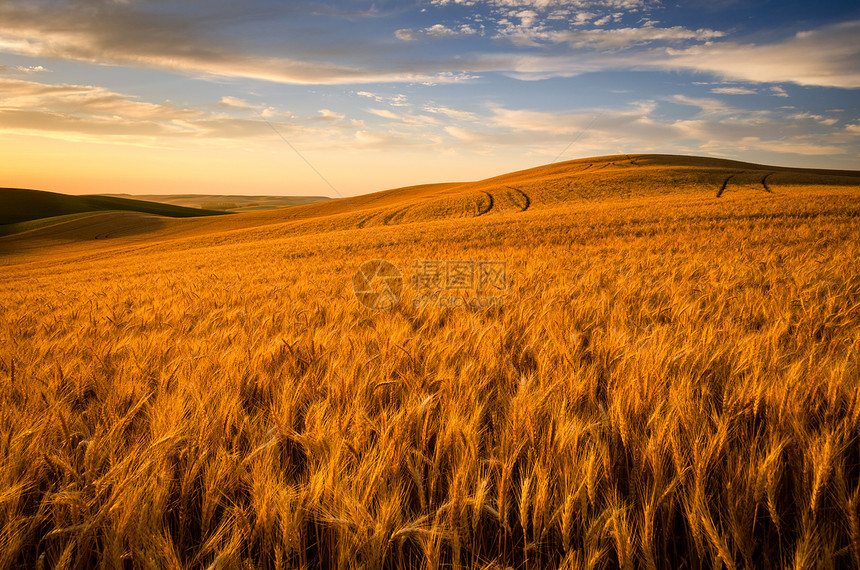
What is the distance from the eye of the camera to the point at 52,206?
245 ft

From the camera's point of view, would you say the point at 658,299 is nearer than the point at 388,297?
Yes

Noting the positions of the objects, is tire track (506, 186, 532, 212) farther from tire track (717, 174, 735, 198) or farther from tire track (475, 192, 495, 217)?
tire track (717, 174, 735, 198)

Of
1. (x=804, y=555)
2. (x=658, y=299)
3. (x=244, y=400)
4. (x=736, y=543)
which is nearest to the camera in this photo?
(x=804, y=555)

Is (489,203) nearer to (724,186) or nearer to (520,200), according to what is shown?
(520,200)

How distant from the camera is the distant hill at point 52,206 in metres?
69.2

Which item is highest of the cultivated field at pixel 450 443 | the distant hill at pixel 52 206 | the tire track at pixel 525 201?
the distant hill at pixel 52 206

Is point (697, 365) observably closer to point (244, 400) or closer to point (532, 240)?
point (244, 400)

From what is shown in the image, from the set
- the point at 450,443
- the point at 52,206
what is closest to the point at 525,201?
the point at 450,443

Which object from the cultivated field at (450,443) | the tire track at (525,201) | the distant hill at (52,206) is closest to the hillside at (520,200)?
the tire track at (525,201)

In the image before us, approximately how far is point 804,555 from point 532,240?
9.87m

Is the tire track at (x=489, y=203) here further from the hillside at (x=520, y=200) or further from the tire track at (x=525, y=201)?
the tire track at (x=525, y=201)

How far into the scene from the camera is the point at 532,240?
1022cm

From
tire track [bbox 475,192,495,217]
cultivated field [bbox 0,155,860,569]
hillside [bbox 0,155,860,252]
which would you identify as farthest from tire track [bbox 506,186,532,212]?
cultivated field [bbox 0,155,860,569]

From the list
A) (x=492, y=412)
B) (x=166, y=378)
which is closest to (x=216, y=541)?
(x=492, y=412)
